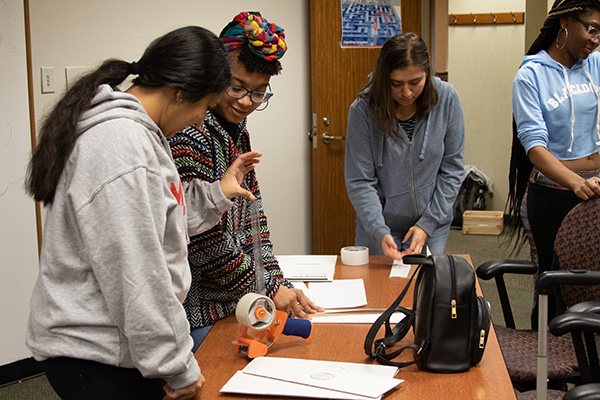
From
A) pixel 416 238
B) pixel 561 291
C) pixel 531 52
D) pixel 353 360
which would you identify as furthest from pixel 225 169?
pixel 531 52

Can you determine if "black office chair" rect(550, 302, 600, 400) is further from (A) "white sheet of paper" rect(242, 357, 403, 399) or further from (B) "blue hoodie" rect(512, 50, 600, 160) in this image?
A: (B) "blue hoodie" rect(512, 50, 600, 160)

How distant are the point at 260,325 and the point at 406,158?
44.9 inches

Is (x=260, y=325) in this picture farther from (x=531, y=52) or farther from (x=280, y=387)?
(x=531, y=52)

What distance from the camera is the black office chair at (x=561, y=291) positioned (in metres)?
1.88

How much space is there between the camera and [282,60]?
4.07 m

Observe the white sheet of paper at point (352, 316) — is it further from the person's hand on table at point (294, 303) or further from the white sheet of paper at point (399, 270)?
the white sheet of paper at point (399, 270)

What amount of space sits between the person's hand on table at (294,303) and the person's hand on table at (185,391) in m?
0.47

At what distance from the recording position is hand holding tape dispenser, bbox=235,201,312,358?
136cm

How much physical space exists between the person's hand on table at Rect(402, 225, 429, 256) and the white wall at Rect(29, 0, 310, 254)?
1981 mm

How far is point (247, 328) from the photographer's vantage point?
139cm

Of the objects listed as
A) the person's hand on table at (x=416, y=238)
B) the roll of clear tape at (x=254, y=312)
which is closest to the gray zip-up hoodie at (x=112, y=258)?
the roll of clear tape at (x=254, y=312)

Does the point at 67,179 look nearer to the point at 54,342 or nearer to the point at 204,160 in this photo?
the point at 54,342

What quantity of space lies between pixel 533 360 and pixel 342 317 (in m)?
0.69

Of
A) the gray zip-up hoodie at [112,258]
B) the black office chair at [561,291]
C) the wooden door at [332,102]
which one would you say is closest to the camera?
the gray zip-up hoodie at [112,258]
